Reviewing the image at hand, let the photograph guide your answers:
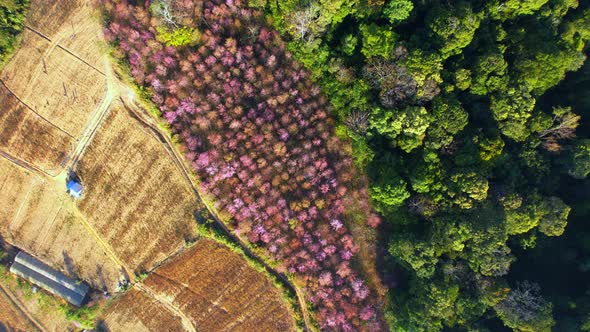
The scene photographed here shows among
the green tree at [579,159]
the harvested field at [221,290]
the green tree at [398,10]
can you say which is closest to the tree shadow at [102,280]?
the harvested field at [221,290]

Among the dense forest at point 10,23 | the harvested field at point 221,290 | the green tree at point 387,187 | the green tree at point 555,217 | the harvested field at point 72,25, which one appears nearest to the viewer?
the green tree at point 387,187

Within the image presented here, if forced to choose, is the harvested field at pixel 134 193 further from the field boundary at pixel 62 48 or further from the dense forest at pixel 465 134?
the dense forest at pixel 465 134

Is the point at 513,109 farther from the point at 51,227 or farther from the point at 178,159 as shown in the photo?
the point at 51,227

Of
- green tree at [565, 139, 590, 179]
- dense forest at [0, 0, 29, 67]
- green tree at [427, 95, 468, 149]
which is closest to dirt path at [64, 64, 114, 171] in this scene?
dense forest at [0, 0, 29, 67]

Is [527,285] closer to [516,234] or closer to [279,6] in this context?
[516,234]

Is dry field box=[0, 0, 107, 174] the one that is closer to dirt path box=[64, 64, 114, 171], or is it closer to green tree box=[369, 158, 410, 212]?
dirt path box=[64, 64, 114, 171]

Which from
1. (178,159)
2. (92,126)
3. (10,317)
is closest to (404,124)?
(178,159)
